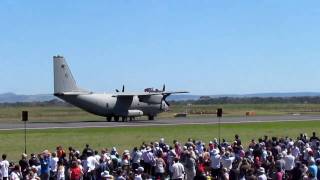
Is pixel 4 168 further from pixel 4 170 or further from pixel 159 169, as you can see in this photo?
pixel 159 169

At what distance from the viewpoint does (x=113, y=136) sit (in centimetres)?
4828

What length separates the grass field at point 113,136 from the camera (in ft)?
134

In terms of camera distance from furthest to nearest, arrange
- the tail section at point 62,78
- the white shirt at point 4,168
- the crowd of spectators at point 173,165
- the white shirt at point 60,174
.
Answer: the tail section at point 62,78, the white shirt at point 4,168, the white shirt at point 60,174, the crowd of spectators at point 173,165

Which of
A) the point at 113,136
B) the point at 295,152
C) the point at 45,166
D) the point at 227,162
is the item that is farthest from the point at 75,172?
the point at 113,136

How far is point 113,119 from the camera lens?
7806 cm

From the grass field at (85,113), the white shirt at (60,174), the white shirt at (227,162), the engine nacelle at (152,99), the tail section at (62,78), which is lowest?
the grass field at (85,113)

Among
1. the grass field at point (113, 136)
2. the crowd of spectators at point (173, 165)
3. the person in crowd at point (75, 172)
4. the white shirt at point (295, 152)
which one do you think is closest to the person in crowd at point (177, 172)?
the crowd of spectators at point (173, 165)

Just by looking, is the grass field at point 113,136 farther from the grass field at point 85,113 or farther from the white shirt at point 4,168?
the grass field at point 85,113

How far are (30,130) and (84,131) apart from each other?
4905 millimetres

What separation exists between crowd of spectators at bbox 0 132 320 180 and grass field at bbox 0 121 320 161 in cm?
1044

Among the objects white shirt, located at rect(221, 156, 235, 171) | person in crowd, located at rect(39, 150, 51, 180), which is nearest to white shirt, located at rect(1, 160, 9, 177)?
person in crowd, located at rect(39, 150, 51, 180)

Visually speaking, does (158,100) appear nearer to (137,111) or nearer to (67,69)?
(137,111)

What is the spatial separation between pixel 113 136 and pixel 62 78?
22368mm

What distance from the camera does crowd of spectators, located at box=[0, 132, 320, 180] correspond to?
20344mm
